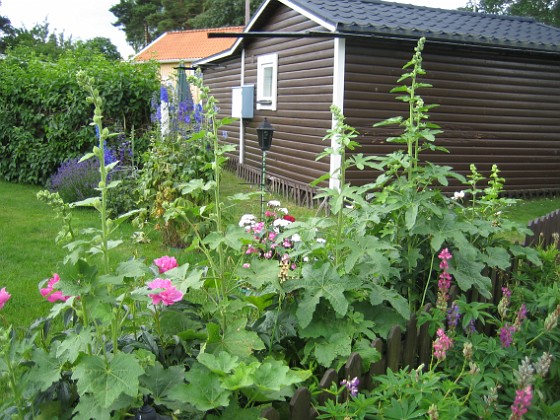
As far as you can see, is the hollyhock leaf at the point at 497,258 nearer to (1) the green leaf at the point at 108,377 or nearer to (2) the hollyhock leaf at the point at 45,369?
(1) the green leaf at the point at 108,377

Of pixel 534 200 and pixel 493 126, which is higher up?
pixel 493 126

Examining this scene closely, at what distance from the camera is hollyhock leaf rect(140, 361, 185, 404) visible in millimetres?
1717

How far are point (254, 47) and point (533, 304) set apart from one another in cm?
1116

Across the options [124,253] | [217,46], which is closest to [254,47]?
[124,253]

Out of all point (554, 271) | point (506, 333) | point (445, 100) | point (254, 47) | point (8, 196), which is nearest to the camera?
point (506, 333)

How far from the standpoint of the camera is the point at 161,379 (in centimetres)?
175

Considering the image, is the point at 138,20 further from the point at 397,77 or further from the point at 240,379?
the point at 240,379

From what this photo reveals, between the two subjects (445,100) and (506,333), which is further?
(445,100)

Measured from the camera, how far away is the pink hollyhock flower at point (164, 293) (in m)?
1.87

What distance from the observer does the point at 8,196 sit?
31.7 ft

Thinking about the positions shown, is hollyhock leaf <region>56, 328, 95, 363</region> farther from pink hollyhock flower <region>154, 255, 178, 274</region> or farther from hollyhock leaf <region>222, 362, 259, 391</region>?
pink hollyhock flower <region>154, 255, 178, 274</region>

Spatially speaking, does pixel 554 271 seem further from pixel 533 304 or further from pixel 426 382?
pixel 426 382

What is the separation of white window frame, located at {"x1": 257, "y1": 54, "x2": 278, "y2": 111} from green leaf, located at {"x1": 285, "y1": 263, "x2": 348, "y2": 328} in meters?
9.95

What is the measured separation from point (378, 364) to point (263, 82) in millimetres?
11150
